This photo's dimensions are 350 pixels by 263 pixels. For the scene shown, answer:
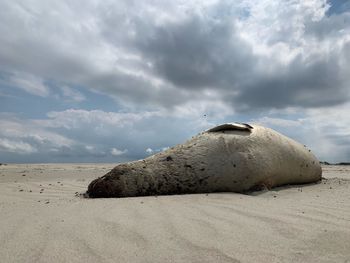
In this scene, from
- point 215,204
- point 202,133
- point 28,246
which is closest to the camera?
point 28,246

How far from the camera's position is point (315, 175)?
8227 mm

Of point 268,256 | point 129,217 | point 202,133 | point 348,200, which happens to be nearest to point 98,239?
point 129,217

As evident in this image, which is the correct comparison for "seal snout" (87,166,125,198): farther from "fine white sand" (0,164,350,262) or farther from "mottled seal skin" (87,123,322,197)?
"fine white sand" (0,164,350,262)

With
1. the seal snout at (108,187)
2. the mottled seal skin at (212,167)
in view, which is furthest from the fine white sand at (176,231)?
the mottled seal skin at (212,167)

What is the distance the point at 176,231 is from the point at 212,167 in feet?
10.9

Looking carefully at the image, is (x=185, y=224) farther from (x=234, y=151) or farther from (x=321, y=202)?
(x=234, y=151)

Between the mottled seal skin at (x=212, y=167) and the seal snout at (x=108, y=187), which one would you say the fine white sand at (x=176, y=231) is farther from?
the mottled seal skin at (x=212, y=167)

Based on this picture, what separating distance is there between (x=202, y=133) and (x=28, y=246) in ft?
15.9

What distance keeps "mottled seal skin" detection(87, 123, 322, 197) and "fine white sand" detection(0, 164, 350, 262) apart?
1131mm

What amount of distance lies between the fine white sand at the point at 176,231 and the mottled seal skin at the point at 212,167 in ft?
3.71

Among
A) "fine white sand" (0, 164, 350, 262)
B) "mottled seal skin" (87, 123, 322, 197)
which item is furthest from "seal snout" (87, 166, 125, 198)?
"fine white sand" (0, 164, 350, 262)

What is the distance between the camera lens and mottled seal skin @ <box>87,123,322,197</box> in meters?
6.21

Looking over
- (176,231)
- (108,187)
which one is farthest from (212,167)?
(176,231)

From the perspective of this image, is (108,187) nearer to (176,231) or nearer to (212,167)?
(212,167)
